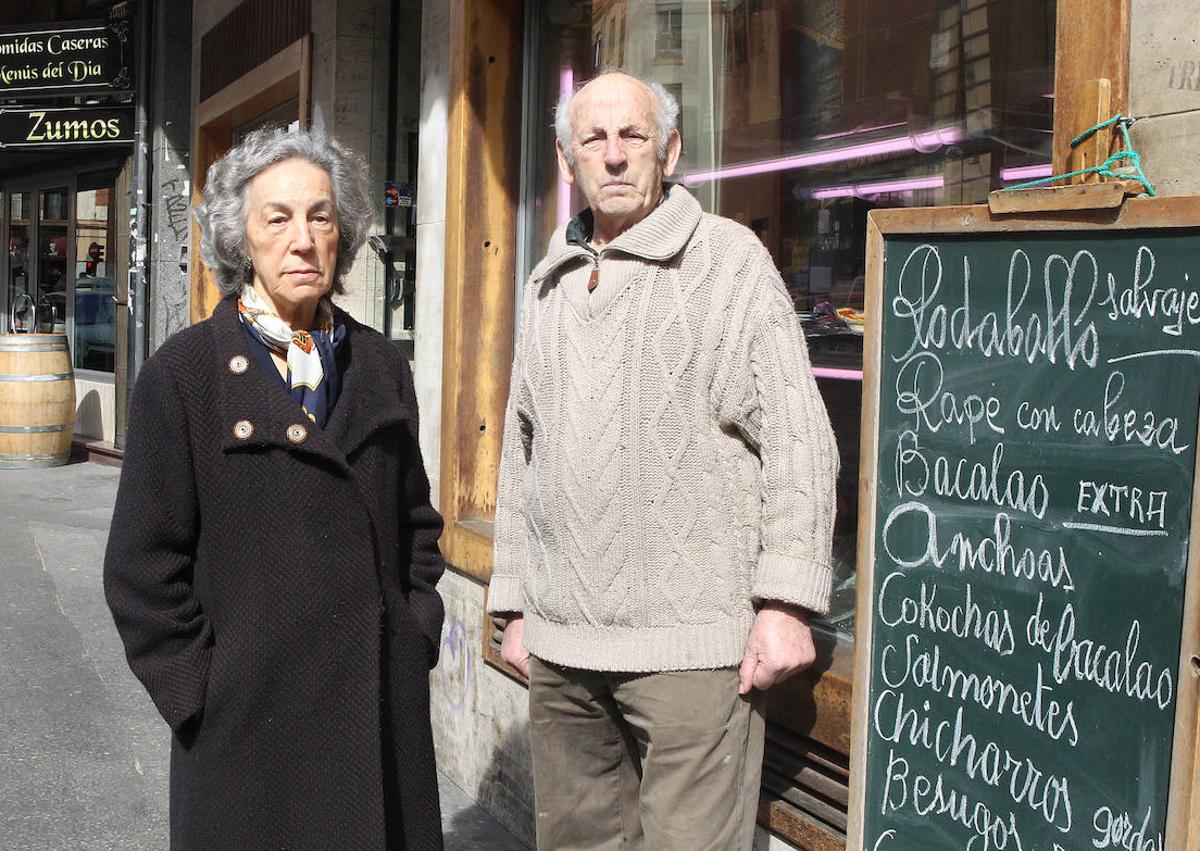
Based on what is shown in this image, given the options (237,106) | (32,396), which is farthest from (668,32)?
(32,396)

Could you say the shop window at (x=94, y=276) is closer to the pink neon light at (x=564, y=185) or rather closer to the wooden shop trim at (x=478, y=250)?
the wooden shop trim at (x=478, y=250)

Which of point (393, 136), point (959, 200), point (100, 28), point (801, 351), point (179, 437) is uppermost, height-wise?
point (100, 28)

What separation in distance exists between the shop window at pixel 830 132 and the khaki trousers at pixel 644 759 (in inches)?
15.9

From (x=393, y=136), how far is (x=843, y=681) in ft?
12.9

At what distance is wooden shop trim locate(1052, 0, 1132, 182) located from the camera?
2.15m

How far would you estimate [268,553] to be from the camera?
233cm

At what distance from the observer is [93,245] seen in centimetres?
1158

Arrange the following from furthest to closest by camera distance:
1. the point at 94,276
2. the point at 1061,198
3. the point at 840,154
→ the point at 94,276 < the point at 840,154 < the point at 1061,198

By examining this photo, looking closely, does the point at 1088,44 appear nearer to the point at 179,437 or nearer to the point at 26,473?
the point at 179,437

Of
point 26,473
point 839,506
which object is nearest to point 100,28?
point 26,473

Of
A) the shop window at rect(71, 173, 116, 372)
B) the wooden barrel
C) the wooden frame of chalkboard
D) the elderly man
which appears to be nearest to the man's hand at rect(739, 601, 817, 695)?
the elderly man

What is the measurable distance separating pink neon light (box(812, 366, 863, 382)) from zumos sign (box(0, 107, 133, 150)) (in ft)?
25.4

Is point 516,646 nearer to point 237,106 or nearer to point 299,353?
point 299,353

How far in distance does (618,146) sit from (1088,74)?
2.73 ft
